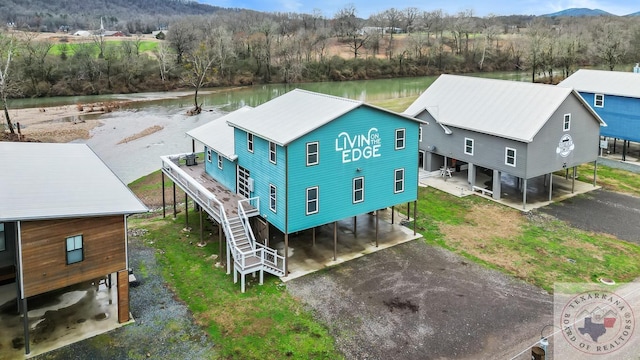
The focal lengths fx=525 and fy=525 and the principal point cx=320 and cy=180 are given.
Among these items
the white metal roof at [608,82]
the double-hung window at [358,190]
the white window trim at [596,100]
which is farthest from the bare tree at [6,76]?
the white window trim at [596,100]

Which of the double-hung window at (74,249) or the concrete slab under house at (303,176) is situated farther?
the concrete slab under house at (303,176)

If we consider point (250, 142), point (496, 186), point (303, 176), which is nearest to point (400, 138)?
point (303, 176)

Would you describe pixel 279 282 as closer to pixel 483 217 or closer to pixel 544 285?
pixel 544 285

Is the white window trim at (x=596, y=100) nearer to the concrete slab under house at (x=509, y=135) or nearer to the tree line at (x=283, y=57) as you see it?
the concrete slab under house at (x=509, y=135)

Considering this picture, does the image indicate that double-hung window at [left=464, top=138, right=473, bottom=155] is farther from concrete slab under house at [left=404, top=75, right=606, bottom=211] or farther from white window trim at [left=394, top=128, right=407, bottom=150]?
white window trim at [left=394, top=128, right=407, bottom=150]

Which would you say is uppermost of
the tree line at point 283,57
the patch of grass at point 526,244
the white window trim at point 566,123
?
the tree line at point 283,57
